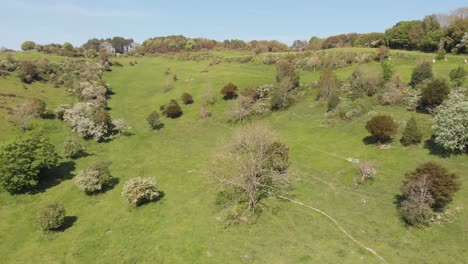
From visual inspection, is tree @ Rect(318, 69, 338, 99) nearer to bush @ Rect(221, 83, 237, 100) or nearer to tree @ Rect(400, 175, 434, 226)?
bush @ Rect(221, 83, 237, 100)

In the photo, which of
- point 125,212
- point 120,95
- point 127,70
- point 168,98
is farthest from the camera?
point 127,70

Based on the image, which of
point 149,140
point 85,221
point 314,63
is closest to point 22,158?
point 85,221

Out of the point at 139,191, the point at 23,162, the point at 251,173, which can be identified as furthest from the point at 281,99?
the point at 23,162

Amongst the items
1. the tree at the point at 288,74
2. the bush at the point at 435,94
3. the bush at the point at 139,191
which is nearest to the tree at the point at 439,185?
the bush at the point at 435,94

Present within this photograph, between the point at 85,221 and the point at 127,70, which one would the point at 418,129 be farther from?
the point at 127,70

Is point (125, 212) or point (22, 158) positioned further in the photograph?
point (22, 158)

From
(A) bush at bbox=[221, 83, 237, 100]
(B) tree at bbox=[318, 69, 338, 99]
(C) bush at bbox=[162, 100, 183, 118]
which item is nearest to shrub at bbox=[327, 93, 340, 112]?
(B) tree at bbox=[318, 69, 338, 99]
